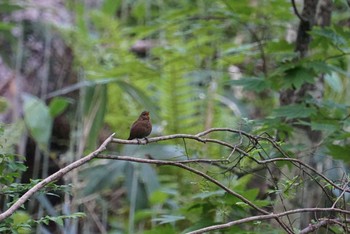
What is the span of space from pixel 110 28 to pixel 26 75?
890mm

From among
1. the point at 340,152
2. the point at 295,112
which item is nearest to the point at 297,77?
the point at 295,112

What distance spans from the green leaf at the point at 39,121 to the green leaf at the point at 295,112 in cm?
169

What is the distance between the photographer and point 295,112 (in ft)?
8.86

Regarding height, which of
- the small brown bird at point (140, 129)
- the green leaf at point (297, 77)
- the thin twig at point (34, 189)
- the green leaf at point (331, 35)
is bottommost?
the thin twig at point (34, 189)

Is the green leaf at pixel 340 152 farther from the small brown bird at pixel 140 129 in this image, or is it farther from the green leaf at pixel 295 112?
the small brown bird at pixel 140 129

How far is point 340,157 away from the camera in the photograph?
102 inches

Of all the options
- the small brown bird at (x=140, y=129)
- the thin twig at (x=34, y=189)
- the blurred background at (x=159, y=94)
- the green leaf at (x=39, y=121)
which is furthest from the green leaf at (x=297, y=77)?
the green leaf at (x=39, y=121)

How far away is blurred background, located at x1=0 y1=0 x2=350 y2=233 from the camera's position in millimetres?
2922

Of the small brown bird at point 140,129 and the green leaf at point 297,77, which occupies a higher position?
the green leaf at point 297,77

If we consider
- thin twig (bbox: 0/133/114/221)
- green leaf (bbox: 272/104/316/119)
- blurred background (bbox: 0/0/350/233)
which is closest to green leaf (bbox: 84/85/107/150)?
blurred background (bbox: 0/0/350/233)

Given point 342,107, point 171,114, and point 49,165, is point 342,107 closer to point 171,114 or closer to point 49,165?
point 171,114

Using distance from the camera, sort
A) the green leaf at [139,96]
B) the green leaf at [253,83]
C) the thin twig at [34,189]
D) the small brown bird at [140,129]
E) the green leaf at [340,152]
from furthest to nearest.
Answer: the green leaf at [139,96] < the green leaf at [253,83] < the green leaf at [340,152] < the small brown bird at [140,129] < the thin twig at [34,189]

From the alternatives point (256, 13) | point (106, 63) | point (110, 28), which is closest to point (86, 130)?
point (106, 63)

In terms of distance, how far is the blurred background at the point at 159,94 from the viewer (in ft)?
9.59
